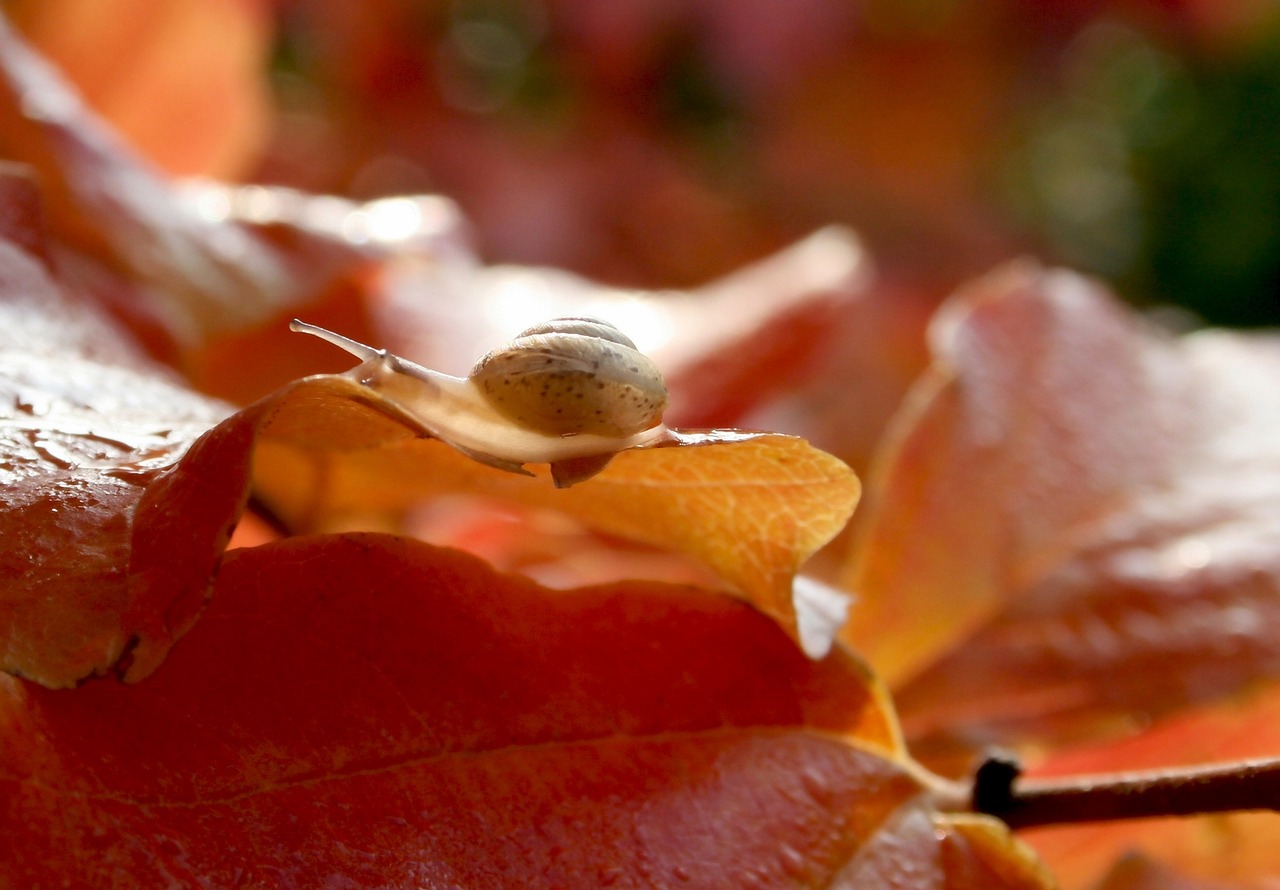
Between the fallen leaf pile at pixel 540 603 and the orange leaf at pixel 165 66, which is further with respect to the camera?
the orange leaf at pixel 165 66

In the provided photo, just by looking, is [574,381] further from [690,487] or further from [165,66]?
[165,66]

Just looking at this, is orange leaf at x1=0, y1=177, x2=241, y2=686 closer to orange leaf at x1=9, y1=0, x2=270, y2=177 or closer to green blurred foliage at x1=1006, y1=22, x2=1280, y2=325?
orange leaf at x1=9, y1=0, x2=270, y2=177

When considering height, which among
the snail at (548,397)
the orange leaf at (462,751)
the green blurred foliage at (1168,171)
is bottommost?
the orange leaf at (462,751)

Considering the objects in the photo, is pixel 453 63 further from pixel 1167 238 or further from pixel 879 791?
pixel 879 791

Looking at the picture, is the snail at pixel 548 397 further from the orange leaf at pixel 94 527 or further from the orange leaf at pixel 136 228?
the orange leaf at pixel 136 228

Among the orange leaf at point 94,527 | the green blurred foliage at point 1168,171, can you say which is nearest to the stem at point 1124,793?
the orange leaf at point 94,527

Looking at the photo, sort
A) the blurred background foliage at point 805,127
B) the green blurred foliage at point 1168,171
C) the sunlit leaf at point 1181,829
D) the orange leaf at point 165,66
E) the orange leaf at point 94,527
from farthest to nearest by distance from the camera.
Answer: the green blurred foliage at point 1168,171 → the blurred background foliage at point 805,127 → the orange leaf at point 165,66 → the sunlit leaf at point 1181,829 → the orange leaf at point 94,527

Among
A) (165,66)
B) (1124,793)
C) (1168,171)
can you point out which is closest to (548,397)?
(1124,793)
